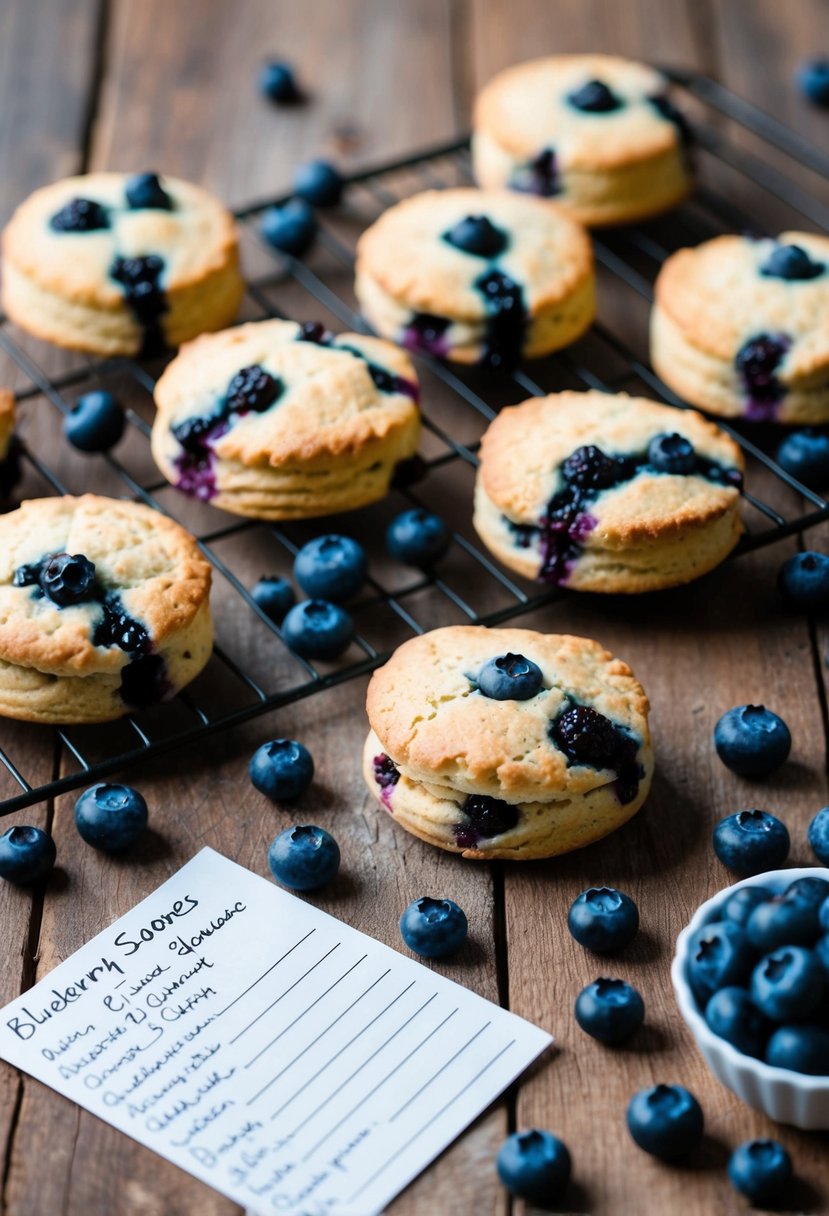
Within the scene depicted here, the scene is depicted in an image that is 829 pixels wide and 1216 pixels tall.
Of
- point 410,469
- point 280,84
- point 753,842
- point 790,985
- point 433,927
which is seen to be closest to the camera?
point 790,985

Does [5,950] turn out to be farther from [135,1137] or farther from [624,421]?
[624,421]

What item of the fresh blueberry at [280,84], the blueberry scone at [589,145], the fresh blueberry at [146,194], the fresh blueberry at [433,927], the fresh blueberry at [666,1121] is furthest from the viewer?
the fresh blueberry at [280,84]

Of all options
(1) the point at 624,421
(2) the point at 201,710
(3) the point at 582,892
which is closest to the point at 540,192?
(1) the point at 624,421

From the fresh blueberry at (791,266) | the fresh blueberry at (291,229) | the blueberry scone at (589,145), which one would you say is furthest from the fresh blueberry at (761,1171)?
the fresh blueberry at (291,229)

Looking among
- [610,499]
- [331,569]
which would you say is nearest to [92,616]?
[331,569]

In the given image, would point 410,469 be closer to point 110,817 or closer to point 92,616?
point 92,616

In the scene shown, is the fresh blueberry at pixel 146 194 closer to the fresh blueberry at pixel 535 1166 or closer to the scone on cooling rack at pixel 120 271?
the scone on cooling rack at pixel 120 271

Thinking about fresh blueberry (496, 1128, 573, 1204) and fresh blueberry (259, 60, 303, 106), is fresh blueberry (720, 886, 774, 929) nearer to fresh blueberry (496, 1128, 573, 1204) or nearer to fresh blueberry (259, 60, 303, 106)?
fresh blueberry (496, 1128, 573, 1204)
